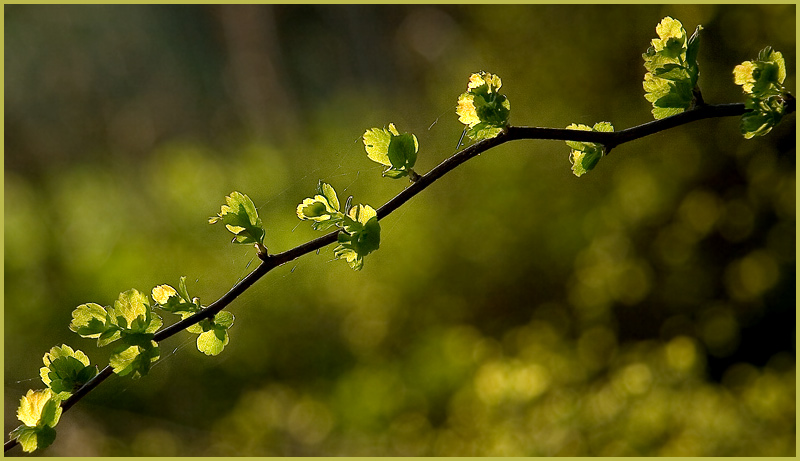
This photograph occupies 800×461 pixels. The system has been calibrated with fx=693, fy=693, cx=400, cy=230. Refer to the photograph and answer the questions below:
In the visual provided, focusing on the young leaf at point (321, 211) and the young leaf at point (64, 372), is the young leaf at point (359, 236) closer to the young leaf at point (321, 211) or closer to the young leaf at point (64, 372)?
the young leaf at point (321, 211)

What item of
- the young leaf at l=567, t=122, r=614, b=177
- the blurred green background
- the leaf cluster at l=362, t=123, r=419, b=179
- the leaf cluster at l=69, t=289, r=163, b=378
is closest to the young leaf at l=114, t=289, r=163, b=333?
the leaf cluster at l=69, t=289, r=163, b=378

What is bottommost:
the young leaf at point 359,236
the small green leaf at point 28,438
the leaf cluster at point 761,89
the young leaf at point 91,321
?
the leaf cluster at point 761,89

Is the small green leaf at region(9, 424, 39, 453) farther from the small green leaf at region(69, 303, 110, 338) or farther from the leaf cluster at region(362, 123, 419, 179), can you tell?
the leaf cluster at region(362, 123, 419, 179)

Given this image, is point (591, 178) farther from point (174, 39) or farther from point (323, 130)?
point (174, 39)

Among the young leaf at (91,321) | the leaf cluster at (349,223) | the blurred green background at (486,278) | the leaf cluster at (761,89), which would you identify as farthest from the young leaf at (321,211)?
the blurred green background at (486,278)

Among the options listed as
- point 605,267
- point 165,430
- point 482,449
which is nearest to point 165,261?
point 165,430

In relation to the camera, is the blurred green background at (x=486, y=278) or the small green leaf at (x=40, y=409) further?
the blurred green background at (x=486, y=278)
